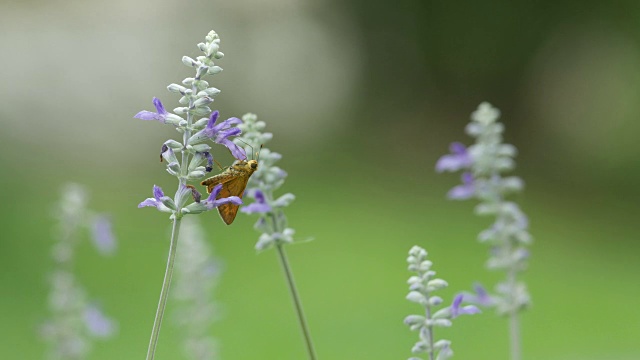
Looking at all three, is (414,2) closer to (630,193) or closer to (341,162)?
(341,162)

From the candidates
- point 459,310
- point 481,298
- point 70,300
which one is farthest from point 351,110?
point 459,310

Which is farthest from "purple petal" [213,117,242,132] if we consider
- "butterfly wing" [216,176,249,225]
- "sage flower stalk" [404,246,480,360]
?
"sage flower stalk" [404,246,480,360]

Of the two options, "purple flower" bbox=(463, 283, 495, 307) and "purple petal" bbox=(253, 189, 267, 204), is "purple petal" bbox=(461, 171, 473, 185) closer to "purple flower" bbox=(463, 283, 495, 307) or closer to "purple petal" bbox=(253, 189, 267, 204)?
"purple flower" bbox=(463, 283, 495, 307)

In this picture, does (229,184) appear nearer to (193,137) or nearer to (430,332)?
(193,137)

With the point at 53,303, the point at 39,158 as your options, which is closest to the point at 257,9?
the point at 39,158

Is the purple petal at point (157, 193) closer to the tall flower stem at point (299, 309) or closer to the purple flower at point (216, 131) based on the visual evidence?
the purple flower at point (216, 131)

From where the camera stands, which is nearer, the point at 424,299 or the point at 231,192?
the point at 424,299
